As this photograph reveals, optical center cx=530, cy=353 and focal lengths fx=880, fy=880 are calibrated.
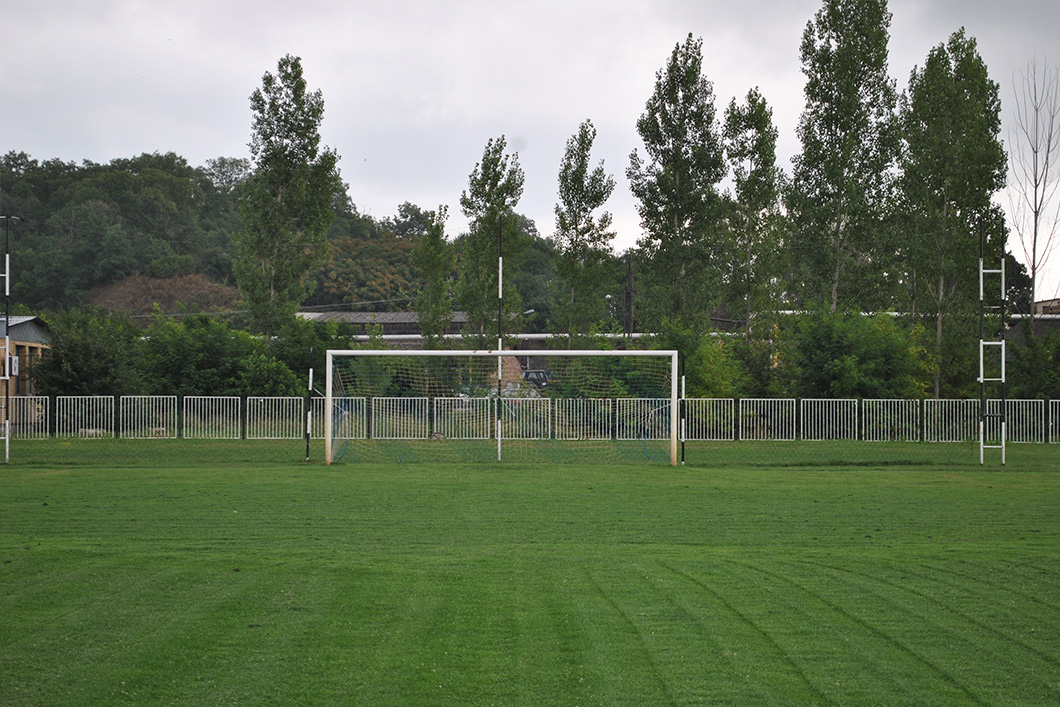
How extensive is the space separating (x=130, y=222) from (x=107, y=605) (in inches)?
2751

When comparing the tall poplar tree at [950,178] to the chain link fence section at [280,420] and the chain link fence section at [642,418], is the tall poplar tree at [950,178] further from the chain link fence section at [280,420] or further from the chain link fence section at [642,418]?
the chain link fence section at [280,420]

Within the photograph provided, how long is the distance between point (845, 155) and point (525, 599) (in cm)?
3016

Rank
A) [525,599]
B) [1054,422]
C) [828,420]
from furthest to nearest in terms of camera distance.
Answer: [828,420] → [1054,422] → [525,599]

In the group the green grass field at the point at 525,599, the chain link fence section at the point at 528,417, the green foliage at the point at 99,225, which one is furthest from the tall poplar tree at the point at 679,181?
the green foliage at the point at 99,225

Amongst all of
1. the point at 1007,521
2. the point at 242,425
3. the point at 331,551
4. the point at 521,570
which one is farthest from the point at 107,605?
the point at 242,425

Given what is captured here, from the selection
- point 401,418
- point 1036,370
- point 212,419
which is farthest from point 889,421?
point 212,419

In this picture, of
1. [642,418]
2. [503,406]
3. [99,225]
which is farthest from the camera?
[99,225]

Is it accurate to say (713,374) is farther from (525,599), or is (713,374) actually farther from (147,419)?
(525,599)

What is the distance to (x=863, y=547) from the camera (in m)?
8.94

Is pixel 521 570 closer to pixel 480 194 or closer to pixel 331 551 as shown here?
pixel 331 551

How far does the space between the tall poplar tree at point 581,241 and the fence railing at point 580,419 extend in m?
8.90

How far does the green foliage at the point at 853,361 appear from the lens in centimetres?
2730

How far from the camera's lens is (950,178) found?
32906 millimetres

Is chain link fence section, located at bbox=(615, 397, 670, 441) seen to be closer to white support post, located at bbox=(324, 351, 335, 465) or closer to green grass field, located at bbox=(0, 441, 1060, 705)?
white support post, located at bbox=(324, 351, 335, 465)
